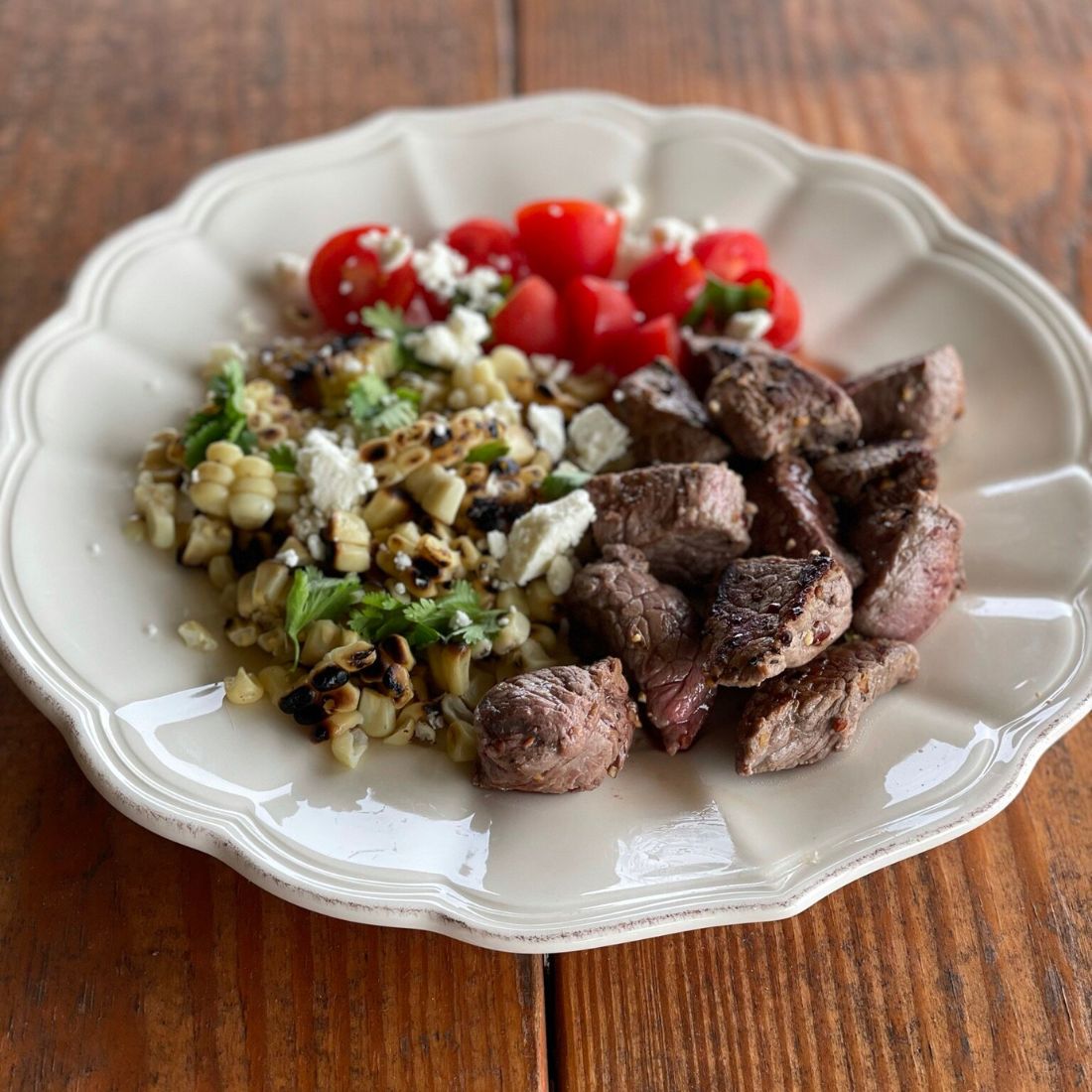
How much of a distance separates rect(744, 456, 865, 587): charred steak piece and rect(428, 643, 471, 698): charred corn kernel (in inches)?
32.2

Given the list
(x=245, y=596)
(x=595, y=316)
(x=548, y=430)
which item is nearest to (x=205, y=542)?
(x=245, y=596)

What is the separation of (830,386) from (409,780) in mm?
1532

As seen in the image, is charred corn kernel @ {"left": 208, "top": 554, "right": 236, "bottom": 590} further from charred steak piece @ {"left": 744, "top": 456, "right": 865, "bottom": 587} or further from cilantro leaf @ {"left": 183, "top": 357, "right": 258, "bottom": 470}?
charred steak piece @ {"left": 744, "top": 456, "right": 865, "bottom": 587}

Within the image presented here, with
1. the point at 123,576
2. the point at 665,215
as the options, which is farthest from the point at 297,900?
the point at 665,215

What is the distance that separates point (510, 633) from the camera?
2.74m

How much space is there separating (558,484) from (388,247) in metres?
1.04

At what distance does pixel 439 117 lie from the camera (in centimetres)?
393

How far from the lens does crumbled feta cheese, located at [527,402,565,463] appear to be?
3154 mm

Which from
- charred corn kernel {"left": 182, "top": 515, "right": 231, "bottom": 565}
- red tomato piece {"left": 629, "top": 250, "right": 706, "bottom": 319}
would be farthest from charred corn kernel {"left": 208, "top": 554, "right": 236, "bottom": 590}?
red tomato piece {"left": 629, "top": 250, "right": 706, "bottom": 319}

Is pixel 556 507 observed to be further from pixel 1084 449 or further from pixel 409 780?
pixel 1084 449

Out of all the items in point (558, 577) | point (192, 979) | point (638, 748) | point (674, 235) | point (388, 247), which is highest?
point (388, 247)

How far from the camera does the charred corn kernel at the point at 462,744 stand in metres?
2.58

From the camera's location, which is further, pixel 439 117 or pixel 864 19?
pixel 864 19

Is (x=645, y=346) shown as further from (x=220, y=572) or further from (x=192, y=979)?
(x=192, y=979)
